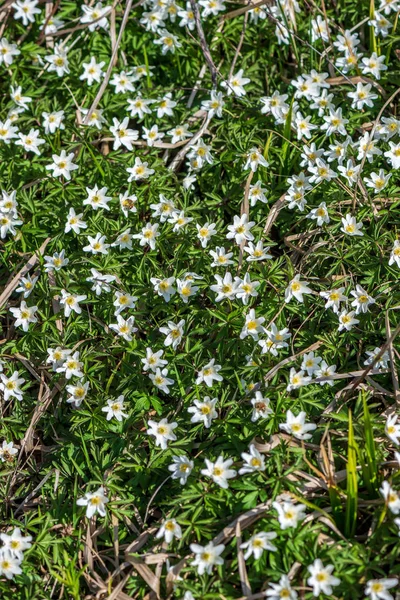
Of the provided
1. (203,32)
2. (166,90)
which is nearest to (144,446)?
(166,90)

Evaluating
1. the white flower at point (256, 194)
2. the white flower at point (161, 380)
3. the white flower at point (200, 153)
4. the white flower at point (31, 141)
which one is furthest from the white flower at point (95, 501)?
the white flower at point (31, 141)

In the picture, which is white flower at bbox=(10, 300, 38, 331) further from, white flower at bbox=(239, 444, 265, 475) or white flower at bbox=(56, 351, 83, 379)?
white flower at bbox=(239, 444, 265, 475)

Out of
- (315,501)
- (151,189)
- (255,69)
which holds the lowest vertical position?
(315,501)

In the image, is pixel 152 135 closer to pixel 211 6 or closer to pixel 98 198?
pixel 98 198

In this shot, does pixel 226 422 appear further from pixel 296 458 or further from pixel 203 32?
pixel 203 32

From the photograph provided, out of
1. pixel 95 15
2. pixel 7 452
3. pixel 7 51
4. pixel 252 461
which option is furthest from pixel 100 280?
pixel 95 15

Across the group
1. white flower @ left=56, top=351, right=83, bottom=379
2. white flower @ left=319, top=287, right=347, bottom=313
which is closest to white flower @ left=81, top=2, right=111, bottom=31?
white flower @ left=56, top=351, right=83, bottom=379
